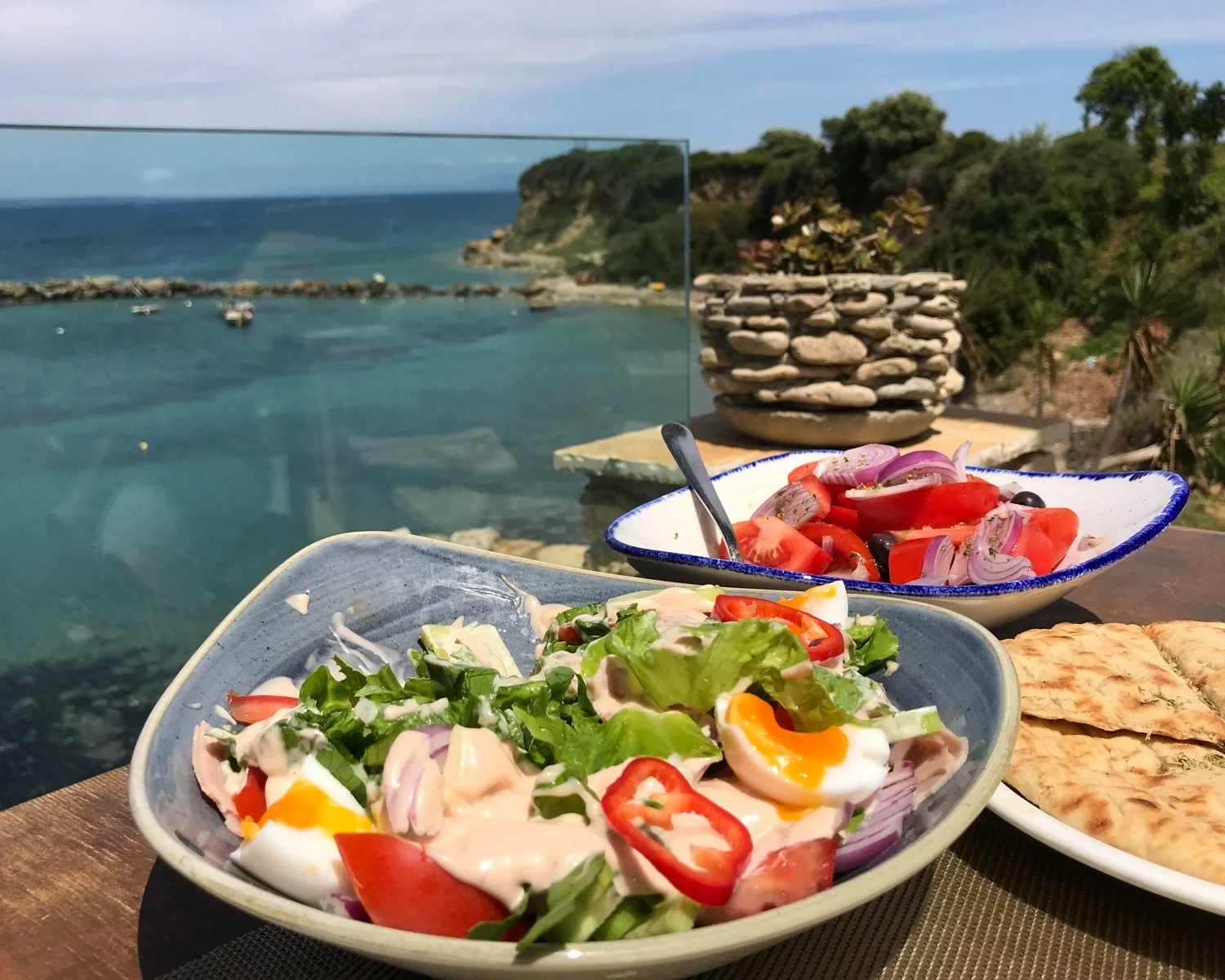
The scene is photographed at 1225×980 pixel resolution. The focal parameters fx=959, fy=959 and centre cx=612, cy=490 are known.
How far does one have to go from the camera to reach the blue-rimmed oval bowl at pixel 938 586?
1294 millimetres

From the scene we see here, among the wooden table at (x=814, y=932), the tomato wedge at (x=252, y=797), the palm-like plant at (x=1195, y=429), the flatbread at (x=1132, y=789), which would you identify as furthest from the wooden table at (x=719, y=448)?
the palm-like plant at (x=1195, y=429)

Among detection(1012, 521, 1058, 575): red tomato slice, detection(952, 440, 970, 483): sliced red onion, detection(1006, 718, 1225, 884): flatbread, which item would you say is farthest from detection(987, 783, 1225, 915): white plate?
detection(952, 440, 970, 483): sliced red onion

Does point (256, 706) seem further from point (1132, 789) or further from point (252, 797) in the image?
point (1132, 789)

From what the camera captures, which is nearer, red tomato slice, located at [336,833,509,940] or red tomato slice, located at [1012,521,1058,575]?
red tomato slice, located at [336,833,509,940]

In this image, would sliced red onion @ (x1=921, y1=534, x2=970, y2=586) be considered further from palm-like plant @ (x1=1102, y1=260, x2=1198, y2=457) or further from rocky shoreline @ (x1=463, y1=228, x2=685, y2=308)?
palm-like plant @ (x1=1102, y1=260, x2=1198, y2=457)

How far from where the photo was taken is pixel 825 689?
2.77 feet

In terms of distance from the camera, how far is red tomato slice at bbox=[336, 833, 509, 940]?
0.66 meters

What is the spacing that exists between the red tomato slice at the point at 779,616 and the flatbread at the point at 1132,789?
8.6 inches

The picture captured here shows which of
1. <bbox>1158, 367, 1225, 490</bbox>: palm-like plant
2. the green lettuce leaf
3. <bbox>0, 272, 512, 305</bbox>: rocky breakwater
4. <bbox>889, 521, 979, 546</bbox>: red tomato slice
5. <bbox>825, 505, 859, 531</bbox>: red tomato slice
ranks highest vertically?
<bbox>0, 272, 512, 305</bbox>: rocky breakwater

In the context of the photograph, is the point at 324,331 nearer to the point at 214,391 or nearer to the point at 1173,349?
the point at 214,391

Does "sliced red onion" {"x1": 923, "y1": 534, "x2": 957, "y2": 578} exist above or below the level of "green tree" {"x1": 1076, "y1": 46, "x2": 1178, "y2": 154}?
below

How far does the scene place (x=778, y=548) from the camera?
157 centimetres

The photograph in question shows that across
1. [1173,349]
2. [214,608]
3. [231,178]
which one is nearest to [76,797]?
[214,608]

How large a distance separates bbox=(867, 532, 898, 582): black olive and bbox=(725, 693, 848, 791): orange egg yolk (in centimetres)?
72
